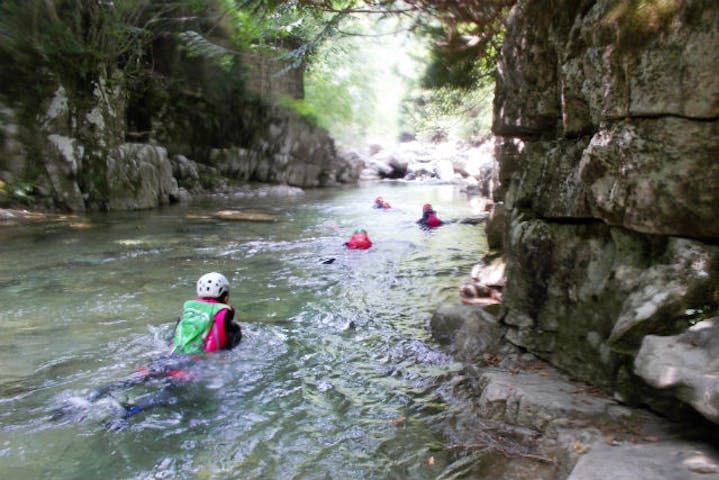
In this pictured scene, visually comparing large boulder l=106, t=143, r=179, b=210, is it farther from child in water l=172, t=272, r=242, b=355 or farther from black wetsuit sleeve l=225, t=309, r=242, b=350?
black wetsuit sleeve l=225, t=309, r=242, b=350

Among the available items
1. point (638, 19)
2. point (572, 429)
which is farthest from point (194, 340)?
point (638, 19)

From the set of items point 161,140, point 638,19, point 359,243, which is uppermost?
point 161,140

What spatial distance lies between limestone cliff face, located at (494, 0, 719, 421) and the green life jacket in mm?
3105

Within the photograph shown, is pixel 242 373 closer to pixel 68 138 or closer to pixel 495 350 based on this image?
pixel 495 350

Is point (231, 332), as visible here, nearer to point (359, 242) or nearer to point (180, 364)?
point (180, 364)

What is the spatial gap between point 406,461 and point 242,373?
2.07 m

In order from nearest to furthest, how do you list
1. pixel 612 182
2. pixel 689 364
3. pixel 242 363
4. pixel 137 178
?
1. pixel 689 364
2. pixel 612 182
3. pixel 242 363
4. pixel 137 178

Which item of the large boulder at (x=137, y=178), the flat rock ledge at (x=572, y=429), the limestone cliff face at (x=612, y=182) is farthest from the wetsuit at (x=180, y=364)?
the large boulder at (x=137, y=178)

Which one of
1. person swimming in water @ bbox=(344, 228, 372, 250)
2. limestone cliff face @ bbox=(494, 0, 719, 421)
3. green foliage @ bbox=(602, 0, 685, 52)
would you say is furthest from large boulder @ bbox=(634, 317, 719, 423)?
person swimming in water @ bbox=(344, 228, 372, 250)

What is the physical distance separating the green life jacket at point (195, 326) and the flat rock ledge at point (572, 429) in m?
2.54

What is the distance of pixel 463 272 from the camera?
9719mm

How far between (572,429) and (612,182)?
1829 mm

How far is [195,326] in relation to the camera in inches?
208

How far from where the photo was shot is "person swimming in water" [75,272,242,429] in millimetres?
4812
